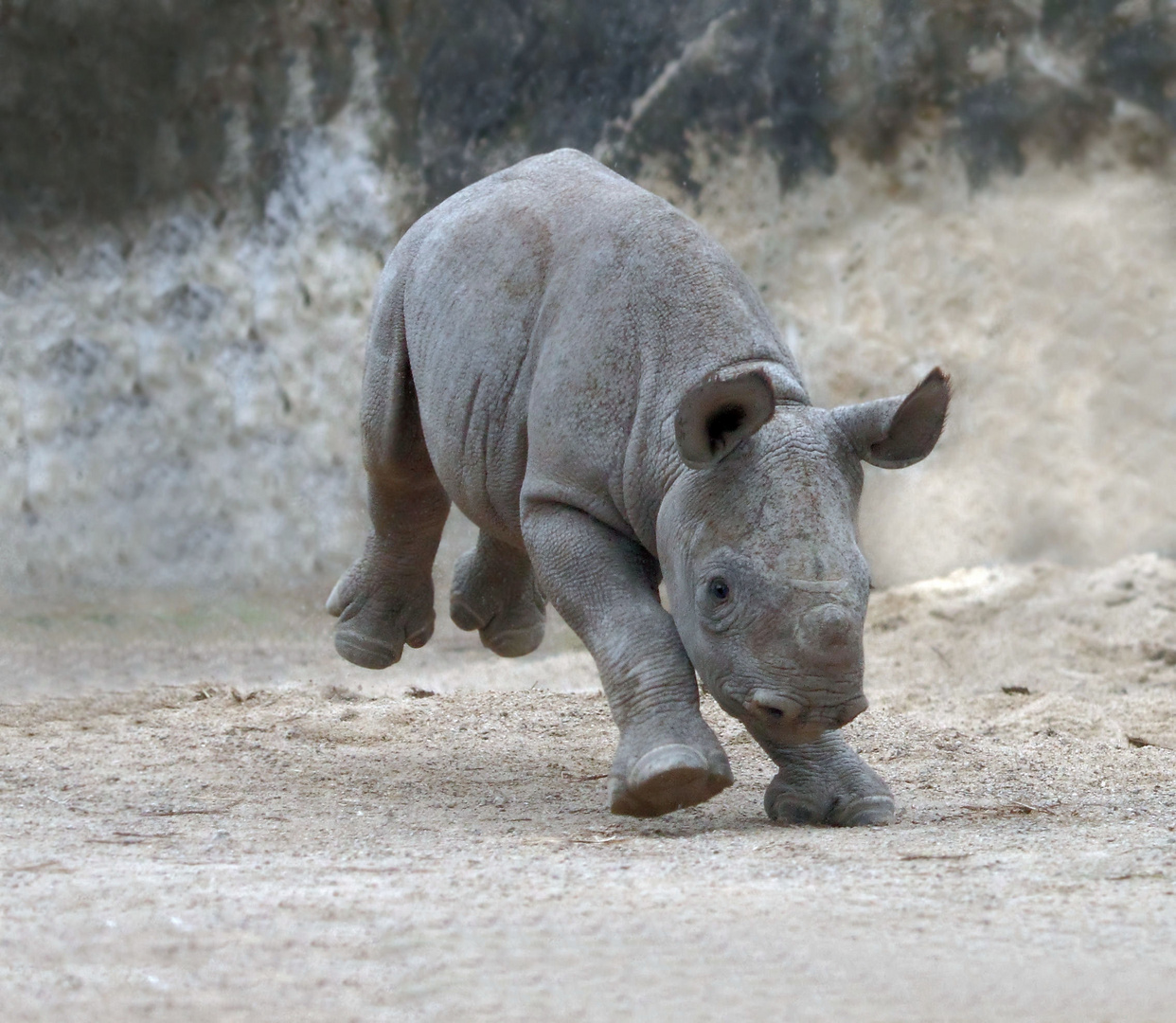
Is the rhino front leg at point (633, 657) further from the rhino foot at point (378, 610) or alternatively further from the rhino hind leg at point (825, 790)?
the rhino foot at point (378, 610)

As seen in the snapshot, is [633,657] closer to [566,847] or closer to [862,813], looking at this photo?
[566,847]

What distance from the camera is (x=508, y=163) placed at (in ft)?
29.9

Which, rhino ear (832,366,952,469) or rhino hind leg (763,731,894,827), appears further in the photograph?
rhino hind leg (763,731,894,827)

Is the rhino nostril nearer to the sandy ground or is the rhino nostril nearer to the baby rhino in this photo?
the baby rhino

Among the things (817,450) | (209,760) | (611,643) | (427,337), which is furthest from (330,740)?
(817,450)

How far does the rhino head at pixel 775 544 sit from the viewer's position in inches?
153

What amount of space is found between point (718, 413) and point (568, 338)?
2.21 feet

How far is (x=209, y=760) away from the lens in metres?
5.76

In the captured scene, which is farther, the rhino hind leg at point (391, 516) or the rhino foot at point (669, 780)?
the rhino hind leg at point (391, 516)

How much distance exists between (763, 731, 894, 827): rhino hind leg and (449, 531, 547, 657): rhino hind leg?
200 cm

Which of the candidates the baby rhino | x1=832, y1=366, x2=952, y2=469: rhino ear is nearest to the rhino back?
the baby rhino

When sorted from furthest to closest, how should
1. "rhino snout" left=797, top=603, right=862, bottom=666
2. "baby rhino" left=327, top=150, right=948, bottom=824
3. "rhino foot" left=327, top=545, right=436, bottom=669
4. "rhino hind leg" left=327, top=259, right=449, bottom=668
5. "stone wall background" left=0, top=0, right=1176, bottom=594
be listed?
"stone wall background" left=0, top=0, right=1176, bottom=594
"rhino foot" left=327, top=545, right=436, bottom=669
"rhino hind leg" left=327, top=259, right=449, bottom=668
"baby rhino" left=327, top=150, right=948, bottom=824
"rhino snout" left=797, top=603, right=862, bottom=666

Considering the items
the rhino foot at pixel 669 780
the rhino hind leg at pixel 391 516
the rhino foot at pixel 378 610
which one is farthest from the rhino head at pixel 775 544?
the rhino foot at pixel 378 610

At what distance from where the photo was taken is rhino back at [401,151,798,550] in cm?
434
